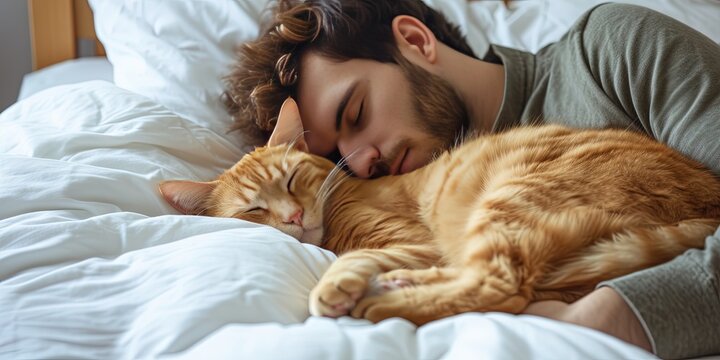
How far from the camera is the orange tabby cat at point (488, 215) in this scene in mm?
1011

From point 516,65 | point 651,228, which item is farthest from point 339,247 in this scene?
point 516,65

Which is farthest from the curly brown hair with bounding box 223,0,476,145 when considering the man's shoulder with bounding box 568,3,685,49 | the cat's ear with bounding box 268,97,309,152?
the man's shoulder with bounding box 568,3,685,49

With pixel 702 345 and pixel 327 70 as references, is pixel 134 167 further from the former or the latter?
pixel 702 345

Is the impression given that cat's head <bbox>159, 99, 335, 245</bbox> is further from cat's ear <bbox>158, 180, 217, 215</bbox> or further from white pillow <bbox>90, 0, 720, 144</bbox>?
white pillow <bbox>90, 0, 720, 144</bbox>

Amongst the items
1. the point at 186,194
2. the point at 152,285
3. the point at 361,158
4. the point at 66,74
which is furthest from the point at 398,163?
the point at 66,74

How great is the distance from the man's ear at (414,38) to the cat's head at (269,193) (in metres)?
0.44

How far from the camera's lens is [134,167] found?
1.53 metres

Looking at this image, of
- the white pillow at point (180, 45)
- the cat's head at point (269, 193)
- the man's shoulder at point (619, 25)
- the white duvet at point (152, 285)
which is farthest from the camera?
the white pillow at point (180, 45)

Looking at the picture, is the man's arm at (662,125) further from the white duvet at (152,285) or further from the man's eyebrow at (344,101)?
the man's eyebrow at (344,101)

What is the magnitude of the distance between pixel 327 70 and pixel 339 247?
1.89ft

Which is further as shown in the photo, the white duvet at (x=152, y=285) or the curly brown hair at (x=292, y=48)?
the curly brown hair at (x=292, y=48)

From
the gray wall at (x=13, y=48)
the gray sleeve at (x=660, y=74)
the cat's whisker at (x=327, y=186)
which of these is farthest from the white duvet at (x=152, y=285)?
the gray wall at (x=13, y=48)

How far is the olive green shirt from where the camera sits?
92 centimetres

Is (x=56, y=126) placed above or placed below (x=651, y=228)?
below
